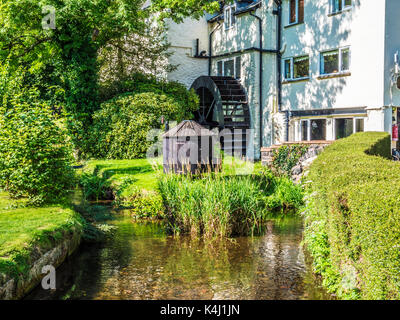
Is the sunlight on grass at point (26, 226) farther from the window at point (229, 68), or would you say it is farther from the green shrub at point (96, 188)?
the window at point (229, 68)

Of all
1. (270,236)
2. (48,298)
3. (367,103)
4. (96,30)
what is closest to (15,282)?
(48,298)

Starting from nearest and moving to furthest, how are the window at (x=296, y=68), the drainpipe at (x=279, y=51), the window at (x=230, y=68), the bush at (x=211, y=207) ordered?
the bush at (x=211, y=207) → the window at (x=296, y=68) → the drainpipe at (x=279, y=51) → the window at (x=230, y=68)

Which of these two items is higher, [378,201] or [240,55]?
[240,55]

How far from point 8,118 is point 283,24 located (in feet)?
45.1

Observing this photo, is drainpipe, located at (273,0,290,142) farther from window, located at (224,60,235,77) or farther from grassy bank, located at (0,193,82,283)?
grassy bank, located at (0,193,82,283)

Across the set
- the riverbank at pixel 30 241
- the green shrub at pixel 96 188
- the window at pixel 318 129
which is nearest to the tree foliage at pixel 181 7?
the window at pixel 318 129

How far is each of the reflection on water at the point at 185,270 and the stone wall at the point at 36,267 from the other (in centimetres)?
14

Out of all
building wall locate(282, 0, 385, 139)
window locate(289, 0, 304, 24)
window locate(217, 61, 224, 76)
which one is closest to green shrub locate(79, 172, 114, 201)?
building wall locate(282, 0, 385, 139)

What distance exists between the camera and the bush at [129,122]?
52.5 feet

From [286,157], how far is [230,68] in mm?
8269

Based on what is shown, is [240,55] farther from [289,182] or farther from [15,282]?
[15,282]

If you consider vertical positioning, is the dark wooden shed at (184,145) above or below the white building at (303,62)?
below

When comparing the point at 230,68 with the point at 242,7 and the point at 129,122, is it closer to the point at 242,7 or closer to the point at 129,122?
the point at 242,7

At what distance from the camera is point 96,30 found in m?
17.7
